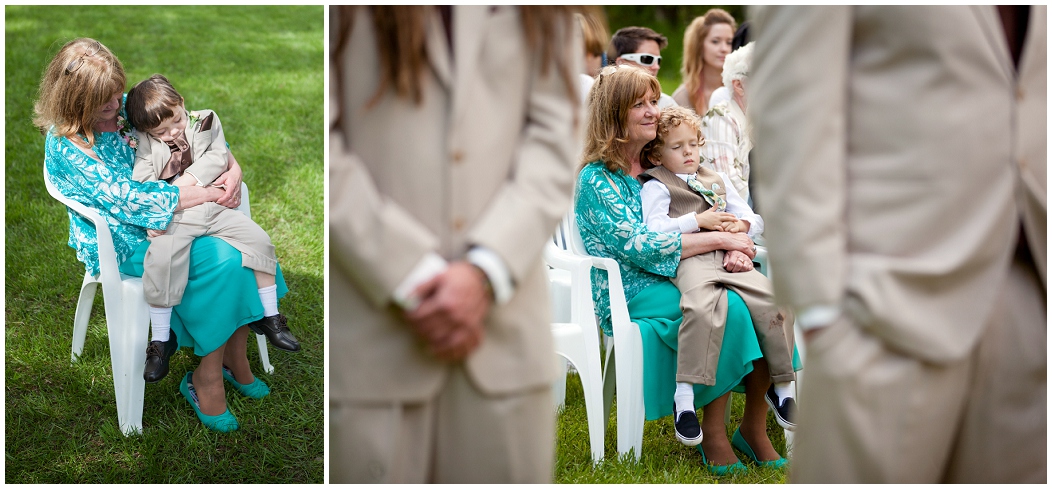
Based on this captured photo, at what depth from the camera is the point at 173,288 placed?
11.0 feet

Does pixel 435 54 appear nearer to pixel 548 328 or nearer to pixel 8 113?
pixel 548 328

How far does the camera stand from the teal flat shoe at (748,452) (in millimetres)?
3408

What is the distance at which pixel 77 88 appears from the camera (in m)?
3.24

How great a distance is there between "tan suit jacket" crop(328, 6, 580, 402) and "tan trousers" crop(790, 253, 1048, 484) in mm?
555

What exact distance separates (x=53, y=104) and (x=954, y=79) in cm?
298

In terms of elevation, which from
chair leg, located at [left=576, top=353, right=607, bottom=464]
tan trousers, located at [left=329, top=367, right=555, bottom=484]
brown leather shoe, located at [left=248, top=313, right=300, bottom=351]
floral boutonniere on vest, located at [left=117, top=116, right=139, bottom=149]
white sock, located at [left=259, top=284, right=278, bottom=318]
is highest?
floral boutonniere on vest, located at [left=117, top=116, right=139, bottom=149]

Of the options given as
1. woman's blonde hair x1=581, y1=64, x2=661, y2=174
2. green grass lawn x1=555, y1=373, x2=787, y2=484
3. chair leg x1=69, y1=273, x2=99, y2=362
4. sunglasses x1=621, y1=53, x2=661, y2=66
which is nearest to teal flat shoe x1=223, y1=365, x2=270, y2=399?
chair leg x1=69, y1=273, x2=99, y2=362

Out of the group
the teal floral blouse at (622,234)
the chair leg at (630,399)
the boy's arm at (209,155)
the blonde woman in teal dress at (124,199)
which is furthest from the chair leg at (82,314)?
the chair leg at (630,399)

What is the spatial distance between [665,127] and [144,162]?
2.03 metres

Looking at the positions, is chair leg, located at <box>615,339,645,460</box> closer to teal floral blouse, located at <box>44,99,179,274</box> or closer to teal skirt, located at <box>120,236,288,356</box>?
teal skirt, located at <box>120,236,288,356</box>

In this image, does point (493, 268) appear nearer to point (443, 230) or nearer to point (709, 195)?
point (443, 230)

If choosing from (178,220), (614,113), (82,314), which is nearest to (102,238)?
(178,220)

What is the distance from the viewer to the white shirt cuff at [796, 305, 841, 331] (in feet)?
5.49

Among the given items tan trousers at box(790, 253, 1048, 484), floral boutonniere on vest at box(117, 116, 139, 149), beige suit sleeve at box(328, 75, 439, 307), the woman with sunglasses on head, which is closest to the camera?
beige suit sleeve at box(328, 75, 439, 307)
